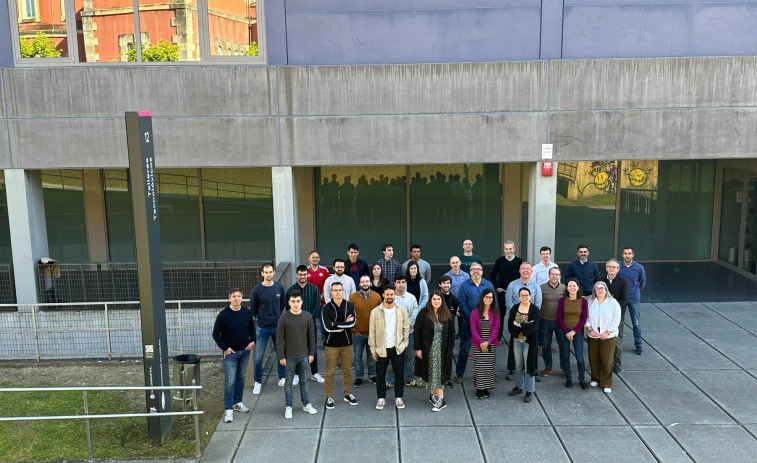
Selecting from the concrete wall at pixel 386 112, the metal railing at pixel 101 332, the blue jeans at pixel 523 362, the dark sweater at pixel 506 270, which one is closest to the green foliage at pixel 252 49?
the concrete wall at pixel 386 112

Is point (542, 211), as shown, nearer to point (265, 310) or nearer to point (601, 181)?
point (601, 181)

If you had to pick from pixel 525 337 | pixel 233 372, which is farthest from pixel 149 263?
pixel 525 337

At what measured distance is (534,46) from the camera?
41.8 ft

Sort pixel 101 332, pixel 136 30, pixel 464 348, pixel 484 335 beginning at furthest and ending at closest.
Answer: pixel 136 30 < pixel 101 332 < pixel 464 348 < pixel 484 335

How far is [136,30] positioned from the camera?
12.6 meters

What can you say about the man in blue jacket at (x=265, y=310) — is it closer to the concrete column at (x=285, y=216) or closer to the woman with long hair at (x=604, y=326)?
the concrete column at (x=285, y=216)

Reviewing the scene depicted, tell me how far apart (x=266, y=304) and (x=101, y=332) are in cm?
393

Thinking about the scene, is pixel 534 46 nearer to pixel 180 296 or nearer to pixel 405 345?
pixel 405 345

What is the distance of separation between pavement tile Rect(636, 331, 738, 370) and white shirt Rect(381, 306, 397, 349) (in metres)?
3.80

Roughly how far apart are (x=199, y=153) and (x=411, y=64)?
167 inches

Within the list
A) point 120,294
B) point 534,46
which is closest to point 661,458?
point 534,46

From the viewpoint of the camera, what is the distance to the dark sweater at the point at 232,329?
8.61m

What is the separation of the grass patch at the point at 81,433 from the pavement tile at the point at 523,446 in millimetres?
3340

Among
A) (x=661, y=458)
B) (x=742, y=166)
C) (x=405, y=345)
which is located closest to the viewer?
(x=661, y=458)
